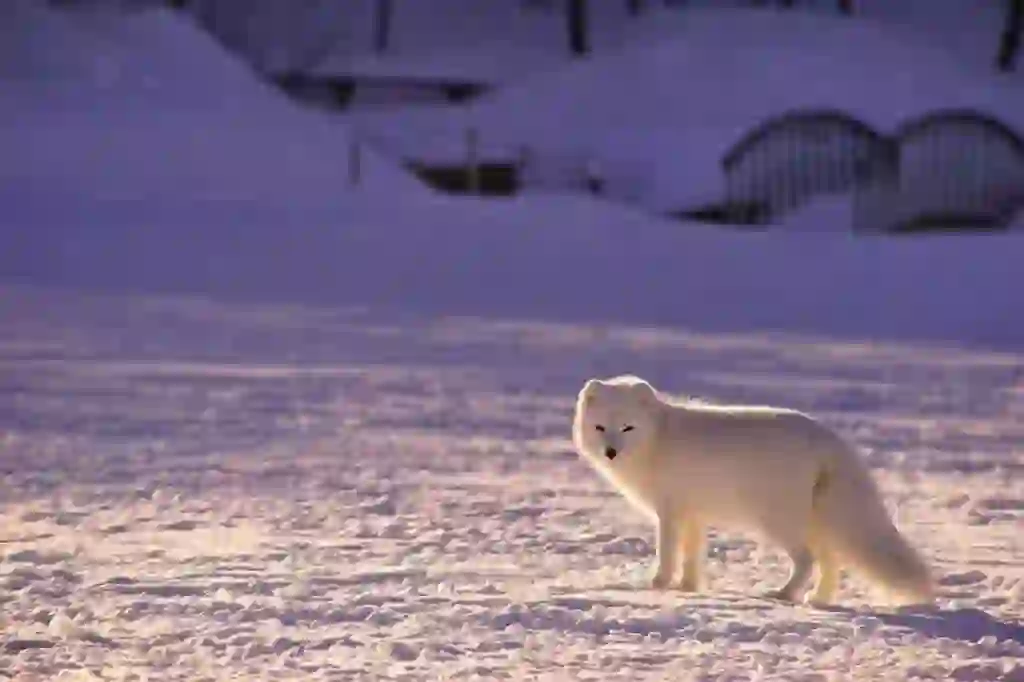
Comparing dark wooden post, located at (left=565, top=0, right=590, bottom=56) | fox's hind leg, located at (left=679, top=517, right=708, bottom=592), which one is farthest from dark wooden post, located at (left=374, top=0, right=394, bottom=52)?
fox's hind leg, located at (left=679, top=517, right=708, bottom=592)

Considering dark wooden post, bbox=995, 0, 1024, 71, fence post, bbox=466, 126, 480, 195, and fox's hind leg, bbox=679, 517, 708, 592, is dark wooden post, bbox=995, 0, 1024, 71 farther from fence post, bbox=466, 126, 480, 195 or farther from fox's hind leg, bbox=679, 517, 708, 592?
fox's hind leg, bbox=679, 517, 708, 592

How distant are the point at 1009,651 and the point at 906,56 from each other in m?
27.8

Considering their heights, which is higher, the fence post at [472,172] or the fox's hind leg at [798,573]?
the fence post at [472,172]

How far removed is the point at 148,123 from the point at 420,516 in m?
16.5

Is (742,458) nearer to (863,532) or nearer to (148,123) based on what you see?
(863,532)

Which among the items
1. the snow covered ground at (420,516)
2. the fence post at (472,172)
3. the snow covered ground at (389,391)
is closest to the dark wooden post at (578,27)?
the snow covered ground at (389,391)

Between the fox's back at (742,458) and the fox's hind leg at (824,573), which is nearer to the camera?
the fox's back at (742,458)

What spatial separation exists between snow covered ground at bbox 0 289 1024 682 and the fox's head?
1.56 feet

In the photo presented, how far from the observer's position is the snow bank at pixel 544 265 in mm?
16906

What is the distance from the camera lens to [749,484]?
6.04 metres

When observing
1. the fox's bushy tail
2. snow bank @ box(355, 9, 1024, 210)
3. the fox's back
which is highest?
snow bank @ box(355, 9, 1024, 210)

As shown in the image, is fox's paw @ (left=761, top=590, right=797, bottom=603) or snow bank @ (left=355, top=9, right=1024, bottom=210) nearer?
fox's paw @ (left=761, top=590, right=797, bottom=603)

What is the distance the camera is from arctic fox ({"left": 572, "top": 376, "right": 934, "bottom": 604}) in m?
6.02

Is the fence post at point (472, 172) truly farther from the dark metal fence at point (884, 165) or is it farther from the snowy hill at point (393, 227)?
the dark metal fence at point (884, 165)
